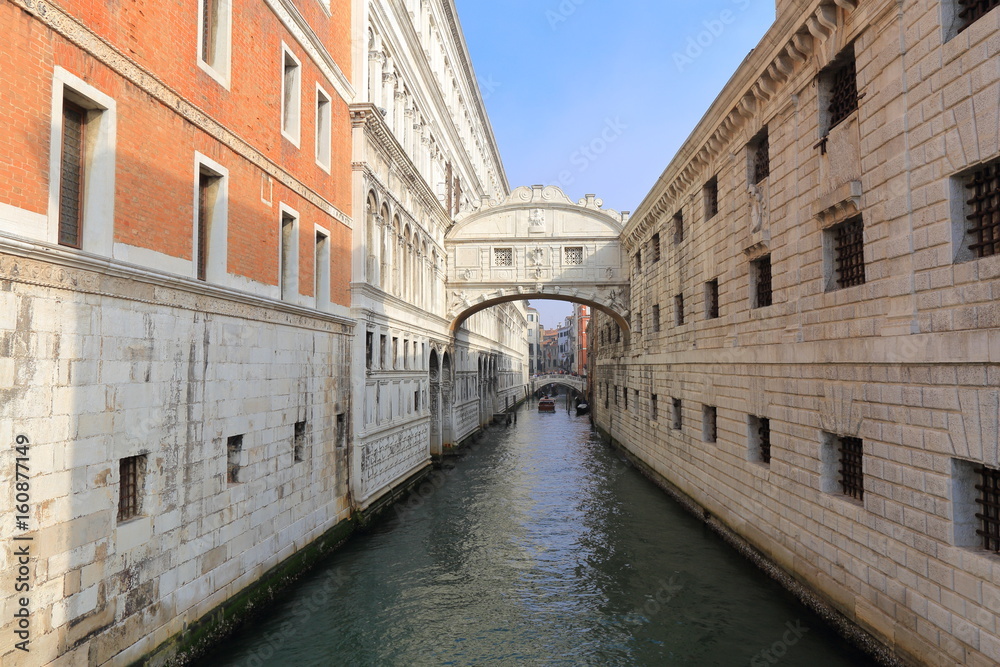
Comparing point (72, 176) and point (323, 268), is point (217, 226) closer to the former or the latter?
point (72, 176)

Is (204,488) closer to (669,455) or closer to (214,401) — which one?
(214,401)

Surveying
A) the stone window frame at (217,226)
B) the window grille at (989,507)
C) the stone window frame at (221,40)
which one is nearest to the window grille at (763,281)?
the window grille at (989,507)

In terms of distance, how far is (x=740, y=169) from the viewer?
12625 mm

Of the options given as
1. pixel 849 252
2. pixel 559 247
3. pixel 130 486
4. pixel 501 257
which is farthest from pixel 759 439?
pixel 501 257

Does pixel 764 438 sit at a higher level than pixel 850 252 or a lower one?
lower

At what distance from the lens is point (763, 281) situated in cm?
1170

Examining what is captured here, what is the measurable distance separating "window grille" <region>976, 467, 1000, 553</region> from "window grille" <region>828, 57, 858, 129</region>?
4965 millimetres

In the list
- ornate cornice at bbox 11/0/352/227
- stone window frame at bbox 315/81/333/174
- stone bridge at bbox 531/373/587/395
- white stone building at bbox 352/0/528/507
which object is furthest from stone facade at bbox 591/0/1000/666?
stone bridge at bbox 531/373/587/395

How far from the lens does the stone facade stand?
6137 millimetres

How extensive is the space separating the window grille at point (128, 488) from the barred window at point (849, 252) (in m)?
9.20

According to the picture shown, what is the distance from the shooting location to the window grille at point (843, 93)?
8.70m

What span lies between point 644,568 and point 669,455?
21.8 feet

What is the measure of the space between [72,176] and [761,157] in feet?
36.5

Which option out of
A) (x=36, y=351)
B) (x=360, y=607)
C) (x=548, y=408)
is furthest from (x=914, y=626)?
(x=548, y=408)
